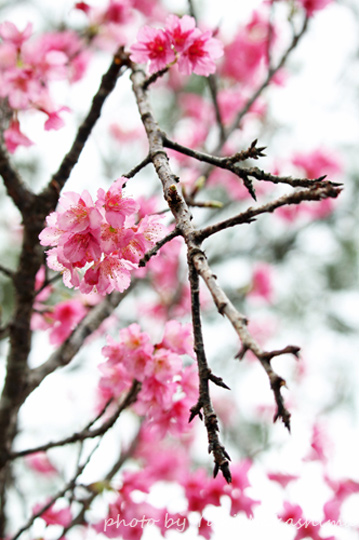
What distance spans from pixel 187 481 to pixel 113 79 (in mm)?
1496

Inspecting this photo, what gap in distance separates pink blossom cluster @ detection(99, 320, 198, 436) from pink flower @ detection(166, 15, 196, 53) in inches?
29.5

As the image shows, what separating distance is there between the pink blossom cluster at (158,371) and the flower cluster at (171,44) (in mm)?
701

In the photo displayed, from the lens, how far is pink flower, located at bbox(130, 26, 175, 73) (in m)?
1.19

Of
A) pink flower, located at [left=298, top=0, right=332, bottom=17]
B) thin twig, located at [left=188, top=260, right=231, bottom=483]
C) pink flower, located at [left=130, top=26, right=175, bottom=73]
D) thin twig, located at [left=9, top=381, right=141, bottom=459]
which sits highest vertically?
pink flower, located at [left=298, top=0, right=332, bottom=17]

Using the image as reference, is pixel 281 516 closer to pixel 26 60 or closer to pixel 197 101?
pixel 26 60

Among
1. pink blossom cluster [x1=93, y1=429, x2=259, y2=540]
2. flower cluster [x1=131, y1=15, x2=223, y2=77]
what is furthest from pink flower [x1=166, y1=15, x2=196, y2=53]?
pink blossom cluster [x1=93, y1=429, x2=259, y2=540]

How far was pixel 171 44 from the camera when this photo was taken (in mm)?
1211

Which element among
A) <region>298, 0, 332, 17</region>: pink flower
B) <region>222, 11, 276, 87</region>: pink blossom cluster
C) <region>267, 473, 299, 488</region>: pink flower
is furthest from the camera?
<region>222, 11, 276, 87</region>: pink blossom cluster

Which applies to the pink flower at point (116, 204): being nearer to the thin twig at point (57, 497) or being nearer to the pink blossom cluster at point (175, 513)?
the thin twig at point (57, 497)

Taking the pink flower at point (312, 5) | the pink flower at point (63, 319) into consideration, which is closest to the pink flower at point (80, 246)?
the pink flower at point (63, 319)

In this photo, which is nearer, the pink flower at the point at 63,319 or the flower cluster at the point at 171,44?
the flower cluster at the point at 171,44

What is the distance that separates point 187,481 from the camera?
6.13 ft

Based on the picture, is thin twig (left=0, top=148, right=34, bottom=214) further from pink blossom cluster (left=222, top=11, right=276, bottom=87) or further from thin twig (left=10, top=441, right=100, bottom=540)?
pink blossom cluster (left=222, top=11, right=276, bottom=87)

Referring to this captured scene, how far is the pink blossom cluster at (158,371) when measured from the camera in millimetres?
1263
